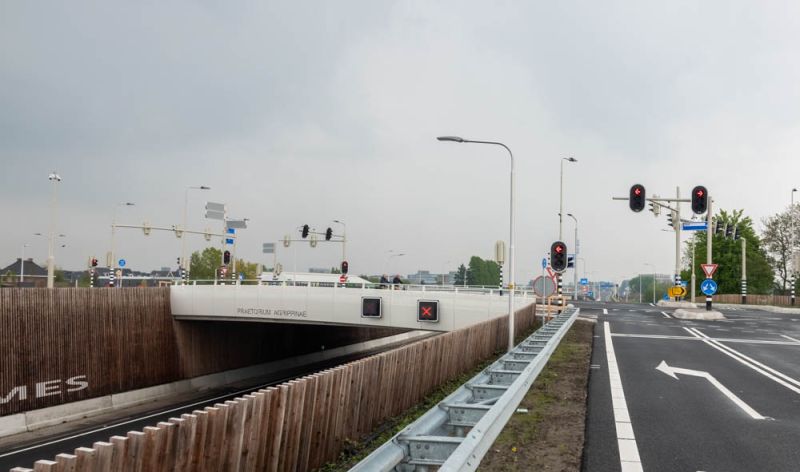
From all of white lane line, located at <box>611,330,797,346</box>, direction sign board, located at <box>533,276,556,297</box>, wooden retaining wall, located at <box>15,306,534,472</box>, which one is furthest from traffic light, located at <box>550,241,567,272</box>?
wooden retaining wall, located at <box>15,306,534,472</box>

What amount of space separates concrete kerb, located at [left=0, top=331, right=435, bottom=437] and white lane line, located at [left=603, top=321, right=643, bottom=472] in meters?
24.2

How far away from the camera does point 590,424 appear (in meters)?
8.27

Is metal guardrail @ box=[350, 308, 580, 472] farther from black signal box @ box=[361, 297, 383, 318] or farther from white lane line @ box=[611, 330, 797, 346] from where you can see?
black signal box @ box=[361, 297, 383, 318]

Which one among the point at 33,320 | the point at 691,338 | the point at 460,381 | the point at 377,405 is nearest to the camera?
the point at 377,405

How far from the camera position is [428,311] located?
98.5ft

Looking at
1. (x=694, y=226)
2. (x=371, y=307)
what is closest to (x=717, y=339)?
(x=371, y=307)

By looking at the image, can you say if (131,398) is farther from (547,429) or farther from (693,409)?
(693,409)

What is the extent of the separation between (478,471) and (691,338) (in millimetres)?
19449

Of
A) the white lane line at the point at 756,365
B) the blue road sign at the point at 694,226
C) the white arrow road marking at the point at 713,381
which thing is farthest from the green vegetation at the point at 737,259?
the white arrow road marking at the point at 713,381

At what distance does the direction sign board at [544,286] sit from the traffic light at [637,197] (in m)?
7.65

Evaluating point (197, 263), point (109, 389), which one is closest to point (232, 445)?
point (109, 389)

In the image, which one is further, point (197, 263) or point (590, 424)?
point (197, 263)

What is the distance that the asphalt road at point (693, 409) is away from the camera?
6.79 meters

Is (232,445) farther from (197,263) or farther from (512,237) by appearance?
(197,263)
